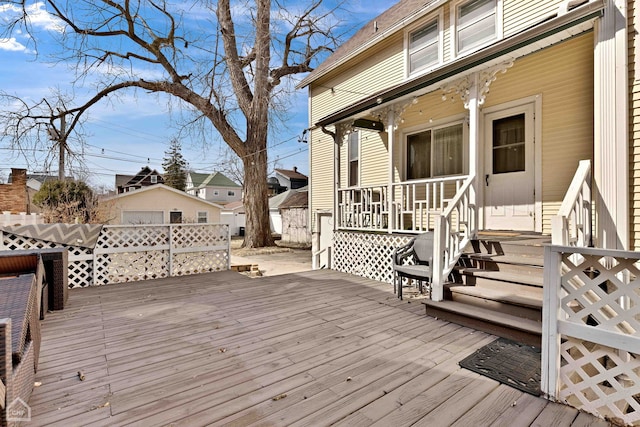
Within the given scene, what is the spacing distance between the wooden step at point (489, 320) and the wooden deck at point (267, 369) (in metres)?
0.12

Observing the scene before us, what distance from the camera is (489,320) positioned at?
3.47 meters

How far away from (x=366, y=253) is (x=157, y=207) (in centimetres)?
1937

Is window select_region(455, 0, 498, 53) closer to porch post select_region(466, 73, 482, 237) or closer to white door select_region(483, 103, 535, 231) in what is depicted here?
white door select_region(483, 103, 535, 231)

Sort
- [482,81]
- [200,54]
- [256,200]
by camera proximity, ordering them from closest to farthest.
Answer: [482,81], [200,54], [256,200]

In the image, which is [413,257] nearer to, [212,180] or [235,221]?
[235,221]

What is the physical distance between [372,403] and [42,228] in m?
6.65

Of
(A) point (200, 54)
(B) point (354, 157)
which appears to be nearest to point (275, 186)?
(A) point (200, 54)

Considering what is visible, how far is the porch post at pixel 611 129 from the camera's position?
400 cm

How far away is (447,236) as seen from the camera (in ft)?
14.5

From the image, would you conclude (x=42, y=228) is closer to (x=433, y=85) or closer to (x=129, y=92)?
(x=433, y=85)

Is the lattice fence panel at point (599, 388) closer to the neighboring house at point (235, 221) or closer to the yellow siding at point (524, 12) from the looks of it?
the yellow siding at point (524, 12)

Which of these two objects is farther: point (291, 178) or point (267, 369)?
point (291, 178)

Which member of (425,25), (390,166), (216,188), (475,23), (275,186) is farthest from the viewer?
(275,186)

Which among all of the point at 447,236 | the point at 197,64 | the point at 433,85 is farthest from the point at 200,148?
the point at 447,236
